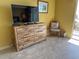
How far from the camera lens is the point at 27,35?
3395 mm

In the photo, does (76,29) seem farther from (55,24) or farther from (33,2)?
(33,2)

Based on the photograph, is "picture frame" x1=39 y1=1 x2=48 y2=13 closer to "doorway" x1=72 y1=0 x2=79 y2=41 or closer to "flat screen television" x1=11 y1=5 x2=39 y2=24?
"flat screen television" x1=11 y1=5 x2=39 y2=24

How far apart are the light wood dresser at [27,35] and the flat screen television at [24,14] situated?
267 mm

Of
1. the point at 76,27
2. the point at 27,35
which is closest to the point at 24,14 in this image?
the point at 27,35

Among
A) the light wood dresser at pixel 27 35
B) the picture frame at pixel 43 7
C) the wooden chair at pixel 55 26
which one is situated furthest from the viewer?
the wooden chair at pixel 55 26

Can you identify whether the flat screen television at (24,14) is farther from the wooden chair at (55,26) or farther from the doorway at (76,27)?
the doorway at (76,27)

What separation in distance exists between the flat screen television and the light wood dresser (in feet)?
0.88

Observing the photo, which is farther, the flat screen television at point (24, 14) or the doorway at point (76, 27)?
the doorway at point (76, 27)

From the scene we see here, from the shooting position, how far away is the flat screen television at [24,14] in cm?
317

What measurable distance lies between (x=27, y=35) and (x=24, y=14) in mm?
766

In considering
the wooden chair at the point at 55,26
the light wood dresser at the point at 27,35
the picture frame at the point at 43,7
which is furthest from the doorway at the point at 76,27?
the light wood dresser at the point at 27,35

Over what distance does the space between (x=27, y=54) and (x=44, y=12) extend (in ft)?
8.03

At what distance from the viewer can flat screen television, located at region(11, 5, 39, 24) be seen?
317cm

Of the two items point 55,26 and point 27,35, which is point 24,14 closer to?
point 27,35
